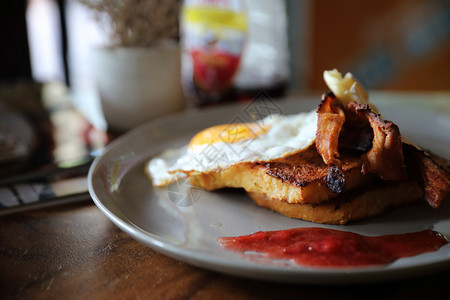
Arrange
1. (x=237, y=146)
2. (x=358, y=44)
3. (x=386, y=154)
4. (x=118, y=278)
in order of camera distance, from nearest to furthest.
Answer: (x=118, y=278) → (x=386, y=154) → (x=237, y=146) → (x=358, y=44)

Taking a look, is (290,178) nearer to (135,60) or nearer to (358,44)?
(135,60)

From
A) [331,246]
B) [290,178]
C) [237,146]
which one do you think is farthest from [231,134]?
[331,246]

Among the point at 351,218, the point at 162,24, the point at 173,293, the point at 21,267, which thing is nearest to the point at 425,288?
the point at 351,218

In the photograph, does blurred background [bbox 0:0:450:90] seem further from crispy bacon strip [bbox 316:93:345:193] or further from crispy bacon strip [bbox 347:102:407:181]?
crispy bacon strip [bbox 347:102:407:181]

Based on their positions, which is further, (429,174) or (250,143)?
(250,143)

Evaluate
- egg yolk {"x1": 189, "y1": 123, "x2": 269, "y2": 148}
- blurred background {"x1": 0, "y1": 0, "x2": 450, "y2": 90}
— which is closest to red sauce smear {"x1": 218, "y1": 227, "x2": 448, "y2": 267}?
egg yolk {"x1": 189, "y1": 123, "x2": 269, "y2": 148}

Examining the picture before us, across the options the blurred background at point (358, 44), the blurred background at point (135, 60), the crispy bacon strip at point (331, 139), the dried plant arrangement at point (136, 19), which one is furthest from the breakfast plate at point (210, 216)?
the blurred background at point (358, 44)

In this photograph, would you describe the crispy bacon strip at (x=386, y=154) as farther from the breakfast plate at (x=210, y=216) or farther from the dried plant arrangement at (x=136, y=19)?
the dried plant arrangement at (x=136, y=19)
